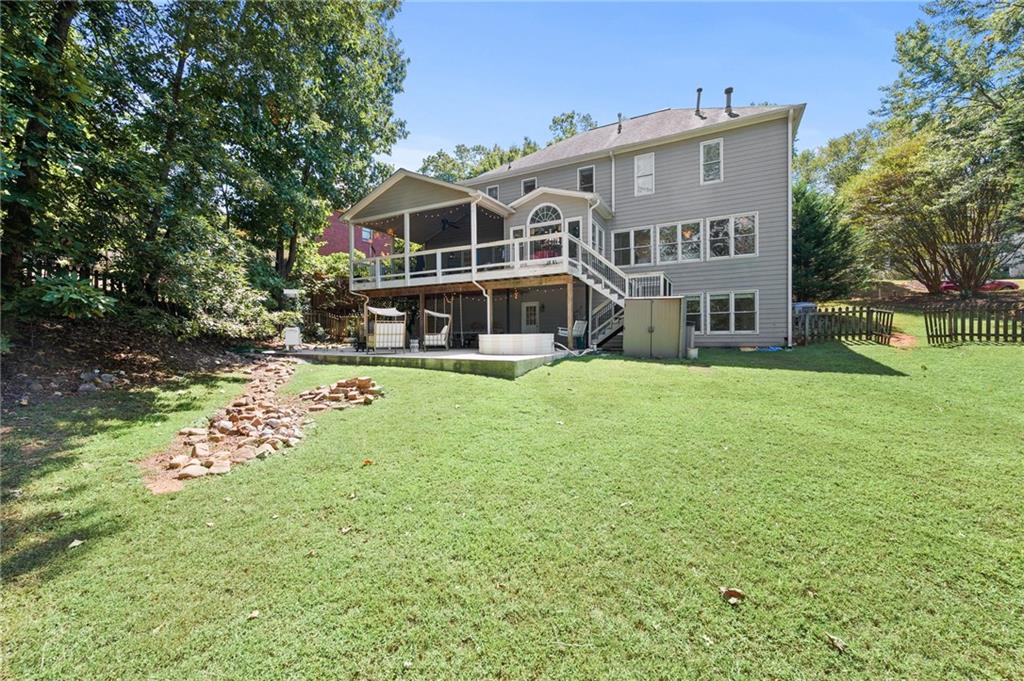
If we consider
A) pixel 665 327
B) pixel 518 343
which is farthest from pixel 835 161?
pixel 518 343

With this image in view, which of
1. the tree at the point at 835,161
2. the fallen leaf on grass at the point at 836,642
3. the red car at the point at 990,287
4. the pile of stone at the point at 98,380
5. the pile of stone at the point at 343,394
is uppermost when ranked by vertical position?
the tree at the point at 835,161

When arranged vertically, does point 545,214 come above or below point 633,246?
above

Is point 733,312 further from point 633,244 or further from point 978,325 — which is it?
point 978,325

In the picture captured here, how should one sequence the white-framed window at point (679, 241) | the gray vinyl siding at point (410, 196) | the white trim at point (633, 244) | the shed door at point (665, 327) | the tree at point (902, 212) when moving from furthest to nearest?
the tree at point (902, 212), the white trim at point (633, 244), the white-framed window at point (679, 241), the gray vinyl siding at point (410, 196), the shed door at point (665, 327)

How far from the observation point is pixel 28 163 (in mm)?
6008

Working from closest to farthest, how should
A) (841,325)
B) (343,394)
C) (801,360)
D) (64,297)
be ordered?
(64,297) < (343,394) < (801,360) < (841,325)

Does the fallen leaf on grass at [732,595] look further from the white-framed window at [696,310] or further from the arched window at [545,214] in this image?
the arched window at [545,214]

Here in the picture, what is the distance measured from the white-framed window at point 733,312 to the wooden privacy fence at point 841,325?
1.33m

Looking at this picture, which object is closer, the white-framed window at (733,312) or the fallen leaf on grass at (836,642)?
the fallen leaf on grass at (836,642)

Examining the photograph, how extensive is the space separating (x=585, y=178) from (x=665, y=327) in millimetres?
8805

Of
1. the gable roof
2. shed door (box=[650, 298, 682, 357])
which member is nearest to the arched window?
the gable roof

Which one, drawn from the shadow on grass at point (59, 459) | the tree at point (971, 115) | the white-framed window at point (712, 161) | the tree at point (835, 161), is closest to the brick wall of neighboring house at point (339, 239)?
the white-framed window at point (712, 161)

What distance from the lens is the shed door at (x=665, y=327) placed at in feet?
33.6

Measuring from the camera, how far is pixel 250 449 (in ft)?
15.8
